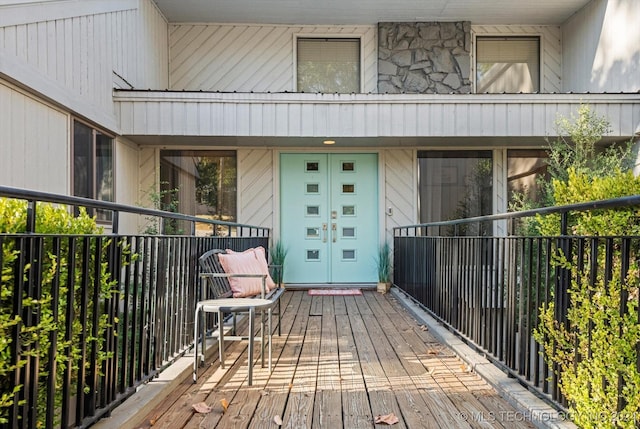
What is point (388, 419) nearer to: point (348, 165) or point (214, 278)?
Result: point (214, 278)

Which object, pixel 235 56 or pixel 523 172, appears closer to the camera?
pixel 523 172

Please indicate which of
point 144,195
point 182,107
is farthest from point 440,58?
point 144,195

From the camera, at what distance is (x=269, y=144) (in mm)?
7535

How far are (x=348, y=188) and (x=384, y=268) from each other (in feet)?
4.63

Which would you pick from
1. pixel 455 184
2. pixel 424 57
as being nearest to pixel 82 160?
pixel 455 184

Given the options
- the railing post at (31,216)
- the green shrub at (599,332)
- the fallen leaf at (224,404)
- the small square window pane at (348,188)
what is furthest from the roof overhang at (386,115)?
the railing post at (31,216)

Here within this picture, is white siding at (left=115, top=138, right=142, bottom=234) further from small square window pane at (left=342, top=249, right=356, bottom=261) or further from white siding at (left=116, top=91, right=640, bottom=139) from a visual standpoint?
small square window pane at (left=342, top=249, right=356, bottom=261)

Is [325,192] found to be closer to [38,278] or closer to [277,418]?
[277,418]

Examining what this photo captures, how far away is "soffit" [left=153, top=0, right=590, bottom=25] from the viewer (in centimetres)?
764

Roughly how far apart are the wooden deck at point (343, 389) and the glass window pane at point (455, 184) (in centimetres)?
375

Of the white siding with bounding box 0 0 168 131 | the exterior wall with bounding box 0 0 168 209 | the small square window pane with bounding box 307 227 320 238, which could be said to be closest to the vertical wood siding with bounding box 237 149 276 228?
the small square window pane with bounding box 307 227 320 238

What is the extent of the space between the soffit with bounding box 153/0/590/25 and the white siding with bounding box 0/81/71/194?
3.59m

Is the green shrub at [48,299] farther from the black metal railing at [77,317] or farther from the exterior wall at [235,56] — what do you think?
the exterior wall at [235,56]

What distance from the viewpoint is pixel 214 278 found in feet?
11.7
